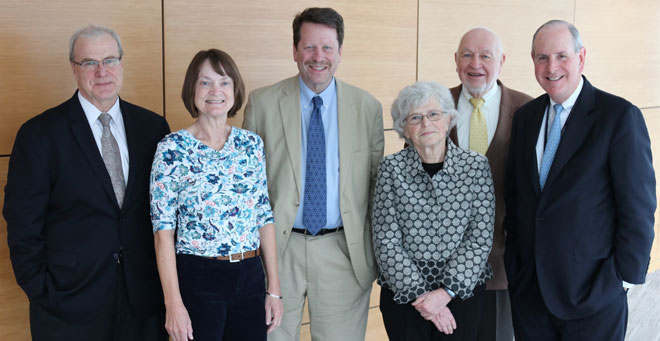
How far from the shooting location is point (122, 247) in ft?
8.12

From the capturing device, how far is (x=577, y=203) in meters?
2.47

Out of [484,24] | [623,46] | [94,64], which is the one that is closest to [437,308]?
[94,64]

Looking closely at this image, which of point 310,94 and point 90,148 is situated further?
point 310,94

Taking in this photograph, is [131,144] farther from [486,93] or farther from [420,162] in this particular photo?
[486,93]

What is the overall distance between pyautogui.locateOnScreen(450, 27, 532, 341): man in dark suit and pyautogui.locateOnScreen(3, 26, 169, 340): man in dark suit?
1690 millimetres

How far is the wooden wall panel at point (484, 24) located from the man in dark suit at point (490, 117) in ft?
3.97

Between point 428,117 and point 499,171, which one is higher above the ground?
Result: point 428,117

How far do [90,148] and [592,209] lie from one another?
7.17 ft

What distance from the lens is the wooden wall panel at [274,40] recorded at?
344 centimetres

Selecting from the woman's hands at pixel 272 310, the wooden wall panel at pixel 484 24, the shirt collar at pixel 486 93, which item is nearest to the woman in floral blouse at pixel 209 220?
the woman's hands at pixel 272 310

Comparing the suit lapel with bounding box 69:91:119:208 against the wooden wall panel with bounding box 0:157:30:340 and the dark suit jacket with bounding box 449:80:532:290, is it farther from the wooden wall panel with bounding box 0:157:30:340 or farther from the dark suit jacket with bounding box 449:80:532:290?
the dark suit jacket with bounding box 449:80:532:290

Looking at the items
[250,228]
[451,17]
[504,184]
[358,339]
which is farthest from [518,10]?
[250,228]

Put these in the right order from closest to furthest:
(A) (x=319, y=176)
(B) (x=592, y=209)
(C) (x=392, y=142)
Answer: (B) (x=592, y=209), (A) (x=319, y=176), (C) (x=392, y=142)

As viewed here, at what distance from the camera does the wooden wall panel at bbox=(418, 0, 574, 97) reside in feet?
14.6
